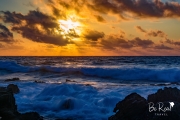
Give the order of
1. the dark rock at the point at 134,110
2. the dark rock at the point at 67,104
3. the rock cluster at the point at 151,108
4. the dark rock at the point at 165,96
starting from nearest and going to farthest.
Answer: the rock cluster at the point at 151,108 → the dark rock at the point at 134,110 → the dark rock at the point at 165,96 → the dark rock at the point at 67,104

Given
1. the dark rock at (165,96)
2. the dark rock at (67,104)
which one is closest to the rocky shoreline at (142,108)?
the dark rock at (165,96)

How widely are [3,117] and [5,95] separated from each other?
877 mm

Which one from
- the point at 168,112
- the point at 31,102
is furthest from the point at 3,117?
the point at 31,102

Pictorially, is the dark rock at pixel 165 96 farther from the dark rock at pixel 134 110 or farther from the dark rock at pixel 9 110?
the dark rock at pixel 9 110

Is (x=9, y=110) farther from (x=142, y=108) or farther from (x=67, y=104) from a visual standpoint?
(x=67, y=104)

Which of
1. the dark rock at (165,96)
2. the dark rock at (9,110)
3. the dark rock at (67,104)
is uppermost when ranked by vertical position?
the dark rock at (165,96)

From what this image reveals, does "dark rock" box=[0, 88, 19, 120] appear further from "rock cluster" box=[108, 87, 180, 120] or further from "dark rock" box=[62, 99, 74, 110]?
"dark rock" box=[62, 99, 74, 110]

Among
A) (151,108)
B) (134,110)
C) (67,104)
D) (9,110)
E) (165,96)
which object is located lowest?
(67,104)

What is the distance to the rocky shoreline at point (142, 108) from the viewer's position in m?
7.52

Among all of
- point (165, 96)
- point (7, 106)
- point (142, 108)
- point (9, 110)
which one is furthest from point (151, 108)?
point (7, 106)

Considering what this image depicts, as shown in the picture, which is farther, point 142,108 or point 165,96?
point 165,96

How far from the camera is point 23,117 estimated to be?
820cm

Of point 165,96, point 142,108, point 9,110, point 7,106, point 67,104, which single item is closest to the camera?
point 142,108

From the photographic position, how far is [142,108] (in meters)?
7.87
